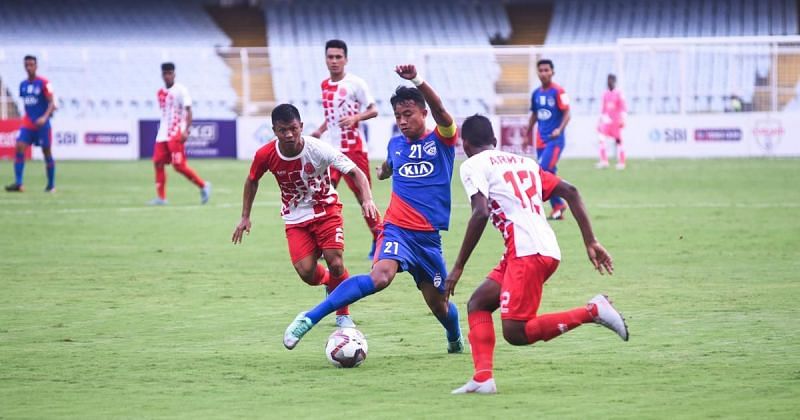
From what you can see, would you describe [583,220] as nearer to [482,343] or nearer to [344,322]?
[482,343]

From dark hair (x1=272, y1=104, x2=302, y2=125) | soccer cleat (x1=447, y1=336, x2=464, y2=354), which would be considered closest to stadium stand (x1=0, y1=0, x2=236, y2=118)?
dark hair (x1=272, y1=104, x2=302, y2=125)

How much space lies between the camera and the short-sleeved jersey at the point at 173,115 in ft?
70.8

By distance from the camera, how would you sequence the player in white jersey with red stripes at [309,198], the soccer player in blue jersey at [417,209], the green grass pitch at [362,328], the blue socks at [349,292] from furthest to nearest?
the player in white jersey with red stripes at [309,198]
the soccer player in blue jersey at [417,209]
the blue socks at [349,292]
the green grass pitch at [362,328]

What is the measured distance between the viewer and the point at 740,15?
51.8 meters

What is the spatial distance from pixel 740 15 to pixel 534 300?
4709 centimetres

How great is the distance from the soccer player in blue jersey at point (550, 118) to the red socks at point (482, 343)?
12.1 m

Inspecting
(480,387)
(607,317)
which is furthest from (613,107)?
(480,387)

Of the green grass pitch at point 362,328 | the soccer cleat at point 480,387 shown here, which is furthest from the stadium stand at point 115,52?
the soccer cleat at point 480,387

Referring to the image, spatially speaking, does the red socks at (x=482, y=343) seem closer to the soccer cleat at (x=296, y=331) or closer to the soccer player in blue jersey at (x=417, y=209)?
the soccer player in blue jersey at (x=417, y=209)

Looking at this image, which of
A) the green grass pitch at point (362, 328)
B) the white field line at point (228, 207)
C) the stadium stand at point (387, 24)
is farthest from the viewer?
the stadium stand at point (387, 24)

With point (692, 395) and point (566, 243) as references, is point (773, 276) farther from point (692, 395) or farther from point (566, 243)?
point (692, 395)

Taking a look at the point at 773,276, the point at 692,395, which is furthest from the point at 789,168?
the point at 692,395

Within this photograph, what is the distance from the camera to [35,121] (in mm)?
25000

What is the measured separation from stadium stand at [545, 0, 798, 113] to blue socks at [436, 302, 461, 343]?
1171 inches
